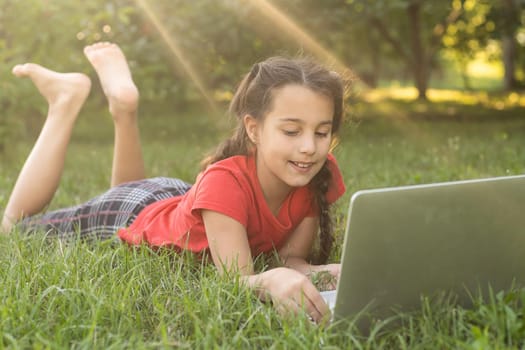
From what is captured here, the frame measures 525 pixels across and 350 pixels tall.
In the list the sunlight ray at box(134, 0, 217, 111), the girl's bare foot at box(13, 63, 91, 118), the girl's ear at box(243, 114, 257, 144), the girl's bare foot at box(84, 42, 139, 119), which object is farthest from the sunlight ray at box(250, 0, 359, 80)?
the girl's ear at box(243, 114, 257, 144)

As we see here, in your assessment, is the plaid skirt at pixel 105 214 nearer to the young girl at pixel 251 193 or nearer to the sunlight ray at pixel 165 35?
the young girl at pixel 251 193

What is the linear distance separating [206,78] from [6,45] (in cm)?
265

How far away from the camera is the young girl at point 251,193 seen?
7.68 ft

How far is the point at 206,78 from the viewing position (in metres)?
7.79

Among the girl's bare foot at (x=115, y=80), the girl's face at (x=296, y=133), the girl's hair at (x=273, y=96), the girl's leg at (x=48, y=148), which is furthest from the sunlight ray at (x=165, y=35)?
the girl's face at (x=296, y=133)

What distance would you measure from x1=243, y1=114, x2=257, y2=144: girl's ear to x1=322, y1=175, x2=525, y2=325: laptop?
99cm

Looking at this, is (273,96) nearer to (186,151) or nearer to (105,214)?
(105,214)

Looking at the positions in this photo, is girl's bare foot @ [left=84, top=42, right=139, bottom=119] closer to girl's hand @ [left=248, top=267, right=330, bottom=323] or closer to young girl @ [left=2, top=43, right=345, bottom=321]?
young girl @ [left=2, top=43, right=345, bottom=321]

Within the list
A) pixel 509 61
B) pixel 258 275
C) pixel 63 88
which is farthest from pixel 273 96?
pixel 509 61

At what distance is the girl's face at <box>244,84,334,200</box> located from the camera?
2.33 metres

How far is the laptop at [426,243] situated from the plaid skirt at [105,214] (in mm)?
1599

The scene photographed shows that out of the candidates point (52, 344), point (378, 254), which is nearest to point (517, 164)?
point (378, 254)

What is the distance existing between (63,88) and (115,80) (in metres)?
0.31

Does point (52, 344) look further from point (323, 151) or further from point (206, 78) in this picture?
point (206, 78)
